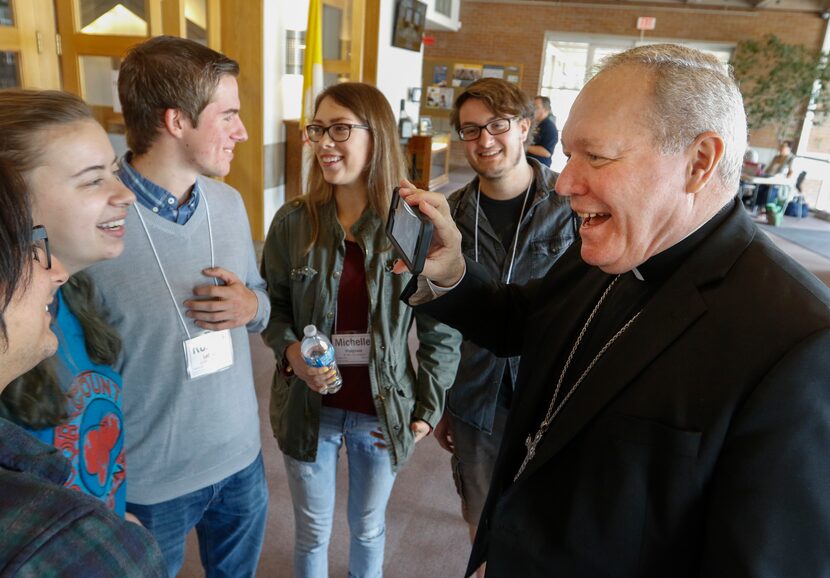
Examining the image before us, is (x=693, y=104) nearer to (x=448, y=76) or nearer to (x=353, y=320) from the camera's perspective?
(x=353, y=320)

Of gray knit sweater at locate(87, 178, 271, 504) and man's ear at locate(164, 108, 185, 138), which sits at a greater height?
man's ear at locate(164, 108, 185, 138)

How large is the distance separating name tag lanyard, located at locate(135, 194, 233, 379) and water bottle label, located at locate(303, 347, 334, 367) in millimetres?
197

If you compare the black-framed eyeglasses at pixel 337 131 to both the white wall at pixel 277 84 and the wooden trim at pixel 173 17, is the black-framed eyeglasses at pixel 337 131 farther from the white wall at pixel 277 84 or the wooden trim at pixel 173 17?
the white wall at pixel 277 84

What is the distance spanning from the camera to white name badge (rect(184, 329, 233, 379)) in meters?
1.32

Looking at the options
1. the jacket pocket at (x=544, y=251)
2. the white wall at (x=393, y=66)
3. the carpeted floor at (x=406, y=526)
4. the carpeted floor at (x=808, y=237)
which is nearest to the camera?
the jacket pocket at (x=544, y=251)

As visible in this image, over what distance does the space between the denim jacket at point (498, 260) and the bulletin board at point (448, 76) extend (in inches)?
463

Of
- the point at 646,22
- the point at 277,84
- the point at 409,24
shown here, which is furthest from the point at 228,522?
the point at 646,22

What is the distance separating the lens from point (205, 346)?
1358mm

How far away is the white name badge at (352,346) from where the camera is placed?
165 cm

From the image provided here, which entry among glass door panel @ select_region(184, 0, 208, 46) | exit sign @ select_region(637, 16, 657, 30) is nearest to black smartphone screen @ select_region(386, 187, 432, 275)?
glass door panel @ select_region(184, 0, 208, 46)

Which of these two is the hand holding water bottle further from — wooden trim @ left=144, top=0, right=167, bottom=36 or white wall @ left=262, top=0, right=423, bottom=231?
white wall @ left=262, top=0, right=423, bottom=231

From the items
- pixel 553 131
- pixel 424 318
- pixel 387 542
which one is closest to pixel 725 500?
pixel 424 318

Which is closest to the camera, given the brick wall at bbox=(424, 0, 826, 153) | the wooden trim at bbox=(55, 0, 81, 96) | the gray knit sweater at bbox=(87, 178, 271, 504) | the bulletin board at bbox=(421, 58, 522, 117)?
the gray knit sweater at bbox=(87, 178, 271, 504)

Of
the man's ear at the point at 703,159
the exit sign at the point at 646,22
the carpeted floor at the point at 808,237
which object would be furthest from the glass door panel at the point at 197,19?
the exit sign at the point at 646,22
